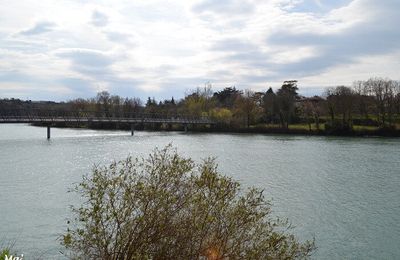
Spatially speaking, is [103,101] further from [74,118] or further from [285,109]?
[285,109]

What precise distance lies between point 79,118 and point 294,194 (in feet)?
258

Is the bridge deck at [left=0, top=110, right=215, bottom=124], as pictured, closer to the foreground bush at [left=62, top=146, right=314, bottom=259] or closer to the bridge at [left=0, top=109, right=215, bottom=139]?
the bridge at [left=0, top=109, right=215, bottom=139]

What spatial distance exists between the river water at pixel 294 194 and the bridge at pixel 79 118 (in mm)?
29144

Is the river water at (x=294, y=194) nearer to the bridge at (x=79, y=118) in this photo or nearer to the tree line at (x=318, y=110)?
the bridge at (x=79, y=118)

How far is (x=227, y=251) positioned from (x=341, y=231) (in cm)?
1485

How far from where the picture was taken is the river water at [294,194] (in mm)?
21250

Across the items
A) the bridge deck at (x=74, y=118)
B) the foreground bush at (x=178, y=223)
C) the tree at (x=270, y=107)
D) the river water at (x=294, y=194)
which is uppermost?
the tree at (x=270, y=107)

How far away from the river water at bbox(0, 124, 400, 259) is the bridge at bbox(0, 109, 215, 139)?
2914 cm

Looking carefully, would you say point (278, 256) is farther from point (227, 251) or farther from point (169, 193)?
point (169, 193)

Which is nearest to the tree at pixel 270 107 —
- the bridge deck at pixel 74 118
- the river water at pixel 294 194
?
the bridge deck at pixel 74 118

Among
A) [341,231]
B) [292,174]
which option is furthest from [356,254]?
[292,174]

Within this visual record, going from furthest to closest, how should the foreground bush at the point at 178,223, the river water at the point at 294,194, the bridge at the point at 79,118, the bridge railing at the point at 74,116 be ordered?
the bridge railing at the point at 74,116 → the bridge at the point at 79,118 → the river water at the point at 294,194 → the foreground bush at the point at 178,223

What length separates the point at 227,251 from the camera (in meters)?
10.5

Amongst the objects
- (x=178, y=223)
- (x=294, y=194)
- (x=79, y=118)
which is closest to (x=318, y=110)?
Answer: (x=79, y=118)
